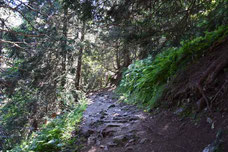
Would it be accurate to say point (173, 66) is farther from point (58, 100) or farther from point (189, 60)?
point (58, 100)

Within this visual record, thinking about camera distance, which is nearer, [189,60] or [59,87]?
[189,60]

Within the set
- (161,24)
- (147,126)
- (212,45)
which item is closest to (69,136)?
(147,126)

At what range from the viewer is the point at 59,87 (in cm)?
952

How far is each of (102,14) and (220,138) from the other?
3801 mm

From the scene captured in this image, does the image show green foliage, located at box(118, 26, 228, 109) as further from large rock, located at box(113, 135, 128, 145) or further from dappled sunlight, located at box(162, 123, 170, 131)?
large rock, located at box(113, 135, 128, 145)

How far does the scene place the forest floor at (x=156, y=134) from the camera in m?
2.86

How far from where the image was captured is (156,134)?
3.86 m

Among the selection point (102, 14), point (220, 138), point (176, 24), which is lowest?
point (220, 138)

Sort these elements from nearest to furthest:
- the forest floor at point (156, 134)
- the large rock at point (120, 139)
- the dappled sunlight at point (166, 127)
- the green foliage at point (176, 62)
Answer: the forest floor at point (156, 134), the dappled sunlight at point (166, 127), the large rock at point (120, 139), the green foliage at point (176, 62)

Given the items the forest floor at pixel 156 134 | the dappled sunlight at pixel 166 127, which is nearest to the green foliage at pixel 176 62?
the forest floor at pixel 156 134

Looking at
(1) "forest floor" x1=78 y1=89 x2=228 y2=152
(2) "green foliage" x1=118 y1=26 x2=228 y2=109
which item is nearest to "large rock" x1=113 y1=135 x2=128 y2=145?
(1) "forest floor" x1=78 y1=89 x2=228 y2=152

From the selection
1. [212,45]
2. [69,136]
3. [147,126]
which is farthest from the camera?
[69,136]

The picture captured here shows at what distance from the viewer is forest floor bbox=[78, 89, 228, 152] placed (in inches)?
113

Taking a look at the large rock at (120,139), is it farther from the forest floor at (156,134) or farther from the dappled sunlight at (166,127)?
the dappled sunlight at (166,127)
